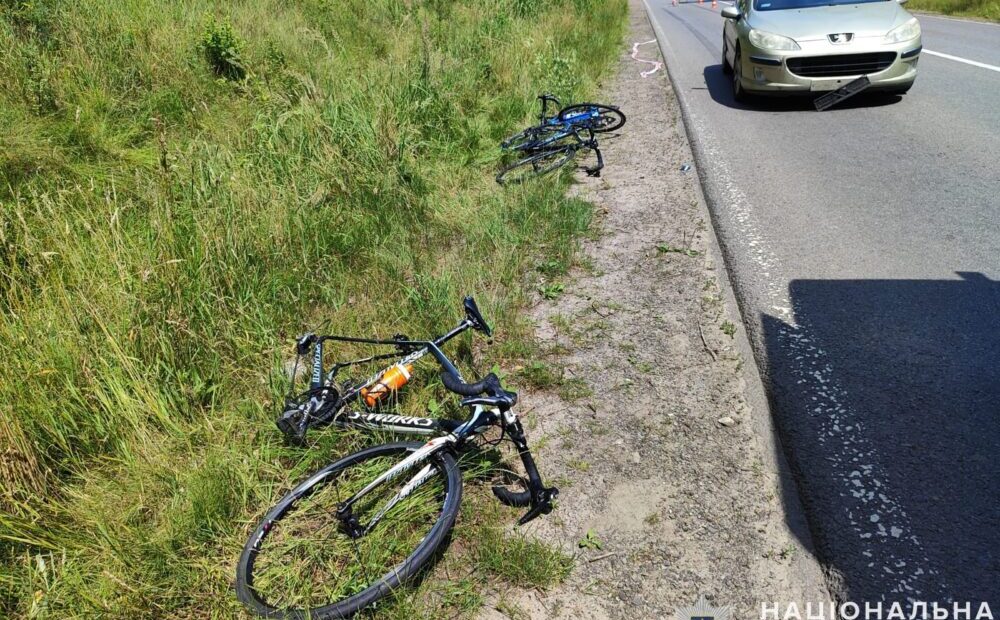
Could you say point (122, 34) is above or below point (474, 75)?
above

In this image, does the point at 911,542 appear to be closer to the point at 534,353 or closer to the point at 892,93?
the point at 534,353

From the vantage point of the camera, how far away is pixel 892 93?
8023 millimetres

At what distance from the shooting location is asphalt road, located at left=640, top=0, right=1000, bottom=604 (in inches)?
94.4

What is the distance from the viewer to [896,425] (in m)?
2.89

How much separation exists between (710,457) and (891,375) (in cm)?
115

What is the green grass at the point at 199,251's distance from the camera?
2.62m

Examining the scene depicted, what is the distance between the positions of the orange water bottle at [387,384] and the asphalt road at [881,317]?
190 centimetres

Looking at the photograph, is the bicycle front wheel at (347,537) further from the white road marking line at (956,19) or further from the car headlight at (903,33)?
the white road marking line at (956,19)

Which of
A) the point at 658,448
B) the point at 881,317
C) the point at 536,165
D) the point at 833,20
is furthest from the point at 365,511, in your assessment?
the point at 833,20

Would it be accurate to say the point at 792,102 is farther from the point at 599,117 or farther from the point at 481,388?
the point at 481,388

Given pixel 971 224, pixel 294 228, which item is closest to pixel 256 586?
pixel 294 228

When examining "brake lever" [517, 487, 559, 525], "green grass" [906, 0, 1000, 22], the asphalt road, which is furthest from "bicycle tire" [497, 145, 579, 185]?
"green grass" [906, 0, 1000, 22]

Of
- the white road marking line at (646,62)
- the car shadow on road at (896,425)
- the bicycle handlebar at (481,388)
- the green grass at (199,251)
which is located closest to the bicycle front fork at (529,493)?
the bicycle handlebar at (481,388)

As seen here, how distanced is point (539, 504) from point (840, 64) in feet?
24.4
